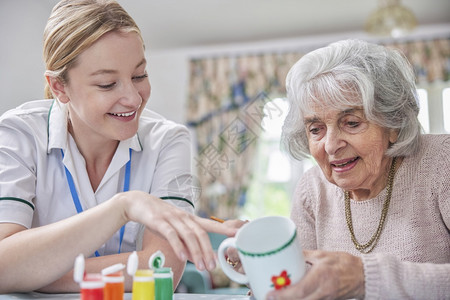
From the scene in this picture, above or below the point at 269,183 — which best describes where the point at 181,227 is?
above

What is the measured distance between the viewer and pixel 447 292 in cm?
102

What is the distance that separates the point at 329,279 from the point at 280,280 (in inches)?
4.6

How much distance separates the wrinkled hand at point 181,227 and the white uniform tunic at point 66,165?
380 millimetres

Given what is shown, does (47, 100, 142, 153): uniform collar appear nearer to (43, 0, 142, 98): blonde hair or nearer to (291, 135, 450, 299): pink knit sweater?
(43, 0, 142, 98): blonde hair

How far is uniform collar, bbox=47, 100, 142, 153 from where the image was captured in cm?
143

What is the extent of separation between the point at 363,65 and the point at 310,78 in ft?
0.47

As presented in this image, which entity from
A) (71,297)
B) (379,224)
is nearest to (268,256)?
(71,297)

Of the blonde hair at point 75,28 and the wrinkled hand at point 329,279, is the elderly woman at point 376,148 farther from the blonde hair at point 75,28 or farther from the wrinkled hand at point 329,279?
the blonde hair at point 75,28

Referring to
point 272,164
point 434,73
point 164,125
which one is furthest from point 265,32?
point 164,125

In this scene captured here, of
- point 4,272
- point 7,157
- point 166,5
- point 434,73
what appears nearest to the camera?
point 4,272

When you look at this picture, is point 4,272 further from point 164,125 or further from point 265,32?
point 265,32

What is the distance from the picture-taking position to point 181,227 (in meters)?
0.98

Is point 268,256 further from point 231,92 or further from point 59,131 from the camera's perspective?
point 231,92

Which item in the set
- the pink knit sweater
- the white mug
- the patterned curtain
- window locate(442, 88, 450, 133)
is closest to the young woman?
the white mug
